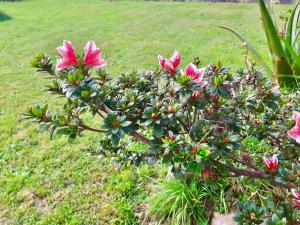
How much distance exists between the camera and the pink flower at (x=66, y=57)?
180 cm

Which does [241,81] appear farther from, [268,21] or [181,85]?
[268,21]

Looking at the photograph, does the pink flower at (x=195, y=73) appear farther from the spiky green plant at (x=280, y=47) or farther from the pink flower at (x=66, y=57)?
the spiky green plant at (x=280, y=47)

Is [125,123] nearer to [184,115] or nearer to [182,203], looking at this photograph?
[184,115]

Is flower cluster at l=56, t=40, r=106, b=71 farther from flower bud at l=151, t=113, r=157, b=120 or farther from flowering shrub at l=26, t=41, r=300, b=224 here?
flower bud at l=151, t=113, r=157, b=120

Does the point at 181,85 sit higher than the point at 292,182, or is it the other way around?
the point at 181,85

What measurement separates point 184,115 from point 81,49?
21.1 feet

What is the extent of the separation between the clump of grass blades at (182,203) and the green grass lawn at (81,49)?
0.30m

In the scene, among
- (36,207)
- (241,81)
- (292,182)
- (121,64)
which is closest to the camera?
(292,182)

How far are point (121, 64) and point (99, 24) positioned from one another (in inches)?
163

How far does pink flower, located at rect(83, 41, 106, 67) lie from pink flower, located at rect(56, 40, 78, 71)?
0.06 metres

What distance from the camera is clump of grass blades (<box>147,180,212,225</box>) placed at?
2.61m

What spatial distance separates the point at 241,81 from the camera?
238 cm

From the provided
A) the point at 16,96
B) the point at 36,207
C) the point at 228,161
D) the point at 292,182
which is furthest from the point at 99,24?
the point at 292,182

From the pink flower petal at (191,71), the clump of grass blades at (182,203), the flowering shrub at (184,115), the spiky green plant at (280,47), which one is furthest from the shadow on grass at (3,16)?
the pink flower petal at (191,71)
